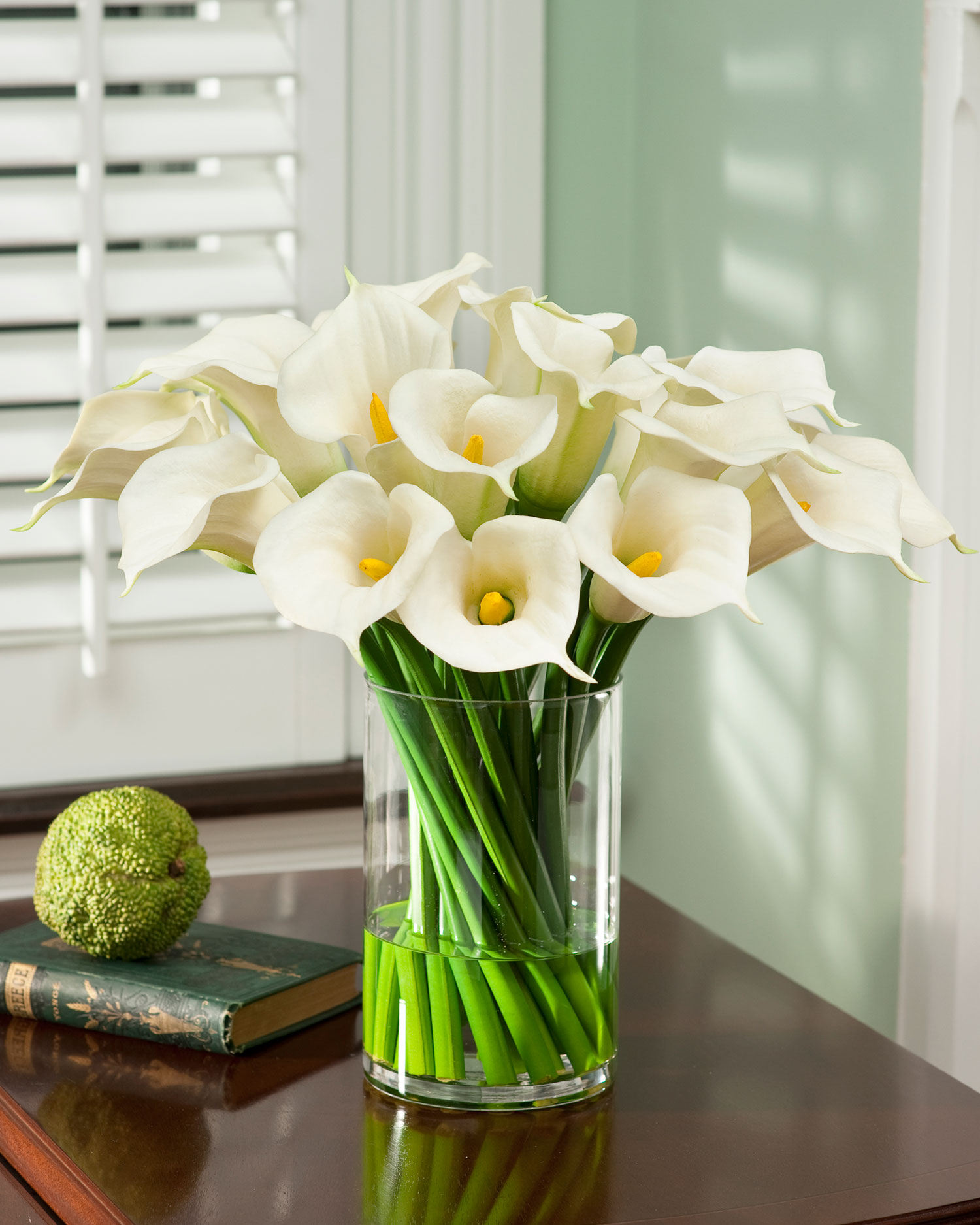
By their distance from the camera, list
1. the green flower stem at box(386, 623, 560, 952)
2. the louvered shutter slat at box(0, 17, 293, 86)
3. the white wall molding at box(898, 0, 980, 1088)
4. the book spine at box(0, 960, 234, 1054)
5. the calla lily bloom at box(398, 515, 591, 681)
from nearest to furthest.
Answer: the calla lily bloom at box(398, 515, 591, 681) < the green flower stem at box(386, 623, 560, 952) < the book spine at box(0, 960, 234, 1054) < the white wall molding at box(898, 0, 980, 1088) < the louvered shutter slat at box(0, 17, 293, 86)

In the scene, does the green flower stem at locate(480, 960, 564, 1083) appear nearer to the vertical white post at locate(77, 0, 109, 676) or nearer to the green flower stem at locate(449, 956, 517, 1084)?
the green flower stem at locate(449, 956, 517, 1084)

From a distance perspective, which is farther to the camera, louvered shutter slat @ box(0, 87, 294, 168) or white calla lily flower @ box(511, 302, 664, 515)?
louvered shutter slat @ box(0, 87, 294, 168)

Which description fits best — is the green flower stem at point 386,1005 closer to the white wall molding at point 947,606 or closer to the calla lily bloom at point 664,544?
the calla lily bloom at point 664,544

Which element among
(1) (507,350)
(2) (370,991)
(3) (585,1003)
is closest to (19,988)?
(2) (370,991)

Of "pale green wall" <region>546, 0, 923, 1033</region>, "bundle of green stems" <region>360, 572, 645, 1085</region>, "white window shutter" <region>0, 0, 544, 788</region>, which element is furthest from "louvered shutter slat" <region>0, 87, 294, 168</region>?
"bundle of green stems" <region>360, 572, 645, 1085</region>

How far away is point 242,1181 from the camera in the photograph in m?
0.57

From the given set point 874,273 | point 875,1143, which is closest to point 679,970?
point 875,1143

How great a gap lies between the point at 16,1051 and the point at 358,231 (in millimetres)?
917

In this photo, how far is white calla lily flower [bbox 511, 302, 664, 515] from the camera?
552 mm

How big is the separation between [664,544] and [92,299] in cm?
89

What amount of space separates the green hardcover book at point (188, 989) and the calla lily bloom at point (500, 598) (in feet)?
0.92

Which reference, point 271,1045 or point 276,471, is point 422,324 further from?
point 271,1045

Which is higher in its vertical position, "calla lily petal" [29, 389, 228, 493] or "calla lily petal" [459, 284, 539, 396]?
"calla lily petal" [459, 284, 539, 396]

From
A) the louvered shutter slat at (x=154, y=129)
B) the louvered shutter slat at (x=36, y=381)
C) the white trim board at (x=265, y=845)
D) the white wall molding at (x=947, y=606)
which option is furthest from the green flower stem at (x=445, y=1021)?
the louvered shutter slat at (x=154, y=129)
